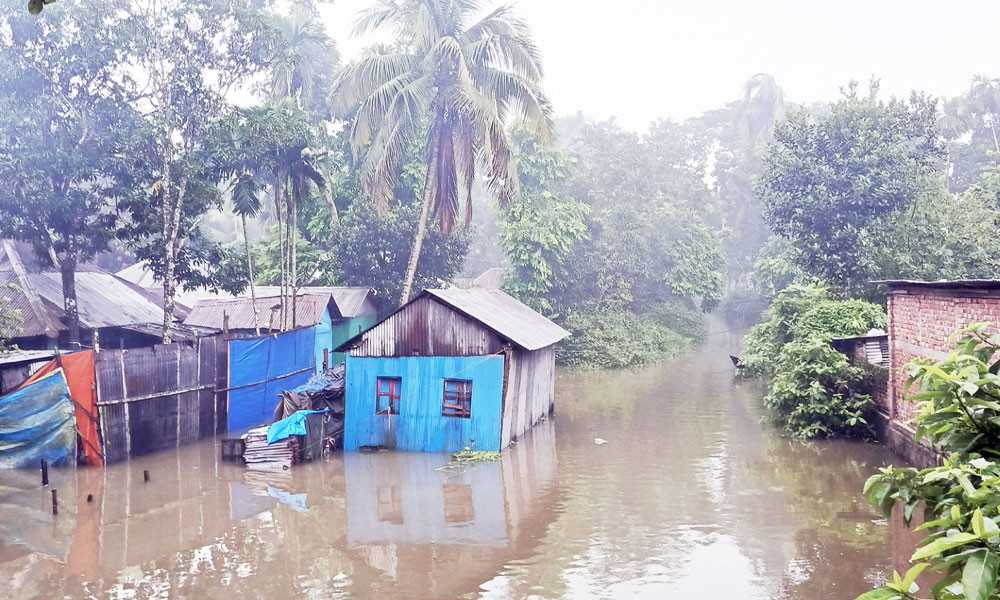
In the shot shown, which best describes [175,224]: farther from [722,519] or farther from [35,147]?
[722,519]

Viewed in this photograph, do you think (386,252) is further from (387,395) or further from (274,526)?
(274,526)

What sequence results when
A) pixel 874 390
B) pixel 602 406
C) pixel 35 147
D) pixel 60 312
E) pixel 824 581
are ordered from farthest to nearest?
pixel 602 406, pixel 60 312, pixel 35 147, pixel 874 390, pixel 824 581

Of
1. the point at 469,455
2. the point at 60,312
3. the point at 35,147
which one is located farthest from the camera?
the point at 60,312

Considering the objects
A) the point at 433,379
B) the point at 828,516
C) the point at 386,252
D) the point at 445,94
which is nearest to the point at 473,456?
the point at 433,379

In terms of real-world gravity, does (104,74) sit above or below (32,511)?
above

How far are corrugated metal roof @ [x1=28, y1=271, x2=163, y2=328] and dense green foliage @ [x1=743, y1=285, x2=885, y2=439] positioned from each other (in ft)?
59.1

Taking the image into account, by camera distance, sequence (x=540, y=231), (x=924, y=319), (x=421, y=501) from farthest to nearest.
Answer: (x=540, y=231) → (x=924, y=319) → (x=421, y=501)

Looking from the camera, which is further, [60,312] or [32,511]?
[60,312]

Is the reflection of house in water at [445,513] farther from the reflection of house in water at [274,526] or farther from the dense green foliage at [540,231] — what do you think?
the dense green foliage at [540,231]

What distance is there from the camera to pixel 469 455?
54.3 feet

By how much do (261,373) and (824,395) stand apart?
13297 mm

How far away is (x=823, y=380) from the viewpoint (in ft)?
59.2

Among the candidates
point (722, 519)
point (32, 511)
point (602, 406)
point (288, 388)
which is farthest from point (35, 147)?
point (722, 519)

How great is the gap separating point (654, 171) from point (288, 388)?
2550 centimetres
